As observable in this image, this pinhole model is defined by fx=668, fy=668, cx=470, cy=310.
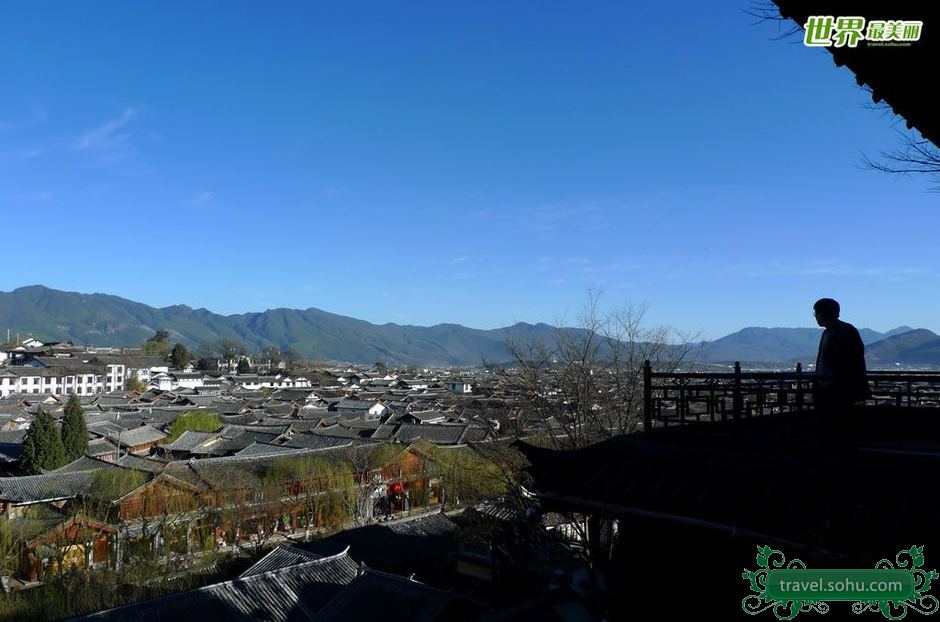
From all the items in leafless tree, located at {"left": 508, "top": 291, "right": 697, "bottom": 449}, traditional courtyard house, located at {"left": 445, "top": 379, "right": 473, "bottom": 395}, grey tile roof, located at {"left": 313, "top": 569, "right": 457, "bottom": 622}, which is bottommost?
traditional courtyard house, located at {"left": 445, "top": 379, "right": 473, "bottom": 395}

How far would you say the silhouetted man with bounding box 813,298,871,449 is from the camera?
298 centimetres

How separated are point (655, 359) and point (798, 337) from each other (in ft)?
606

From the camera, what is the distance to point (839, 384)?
2.99 meters

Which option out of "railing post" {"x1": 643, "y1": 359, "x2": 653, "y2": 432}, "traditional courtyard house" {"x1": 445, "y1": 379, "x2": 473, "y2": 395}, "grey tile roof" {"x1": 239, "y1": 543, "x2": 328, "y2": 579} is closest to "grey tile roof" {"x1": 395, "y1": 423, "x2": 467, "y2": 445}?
"grey tile roof" {"x1": 239, "y1": 543, "x2": 328, "y2": 579}

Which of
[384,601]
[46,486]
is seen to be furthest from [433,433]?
[384,601]

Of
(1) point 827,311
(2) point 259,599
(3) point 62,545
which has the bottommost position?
(3) point 62,545

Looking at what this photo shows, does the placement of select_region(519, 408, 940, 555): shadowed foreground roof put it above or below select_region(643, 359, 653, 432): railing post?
below

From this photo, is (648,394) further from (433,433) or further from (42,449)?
(433,433)

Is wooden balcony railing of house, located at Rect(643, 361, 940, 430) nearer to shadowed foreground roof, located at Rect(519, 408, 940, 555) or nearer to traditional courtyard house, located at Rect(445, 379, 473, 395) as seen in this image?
shadowed foreground roof, located at Rect(519, 408, 940, 555)

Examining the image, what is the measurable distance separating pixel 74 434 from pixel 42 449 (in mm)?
2073

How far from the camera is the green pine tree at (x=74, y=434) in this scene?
23645 millimetres

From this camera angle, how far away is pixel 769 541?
2264 mm

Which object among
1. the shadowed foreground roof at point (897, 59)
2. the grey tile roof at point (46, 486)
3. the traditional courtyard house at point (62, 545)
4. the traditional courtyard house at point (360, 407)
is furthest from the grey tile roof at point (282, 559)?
the traditional courtyard house at point (360, 407)

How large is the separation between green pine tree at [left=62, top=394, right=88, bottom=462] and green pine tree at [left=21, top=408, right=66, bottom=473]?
980 mm
